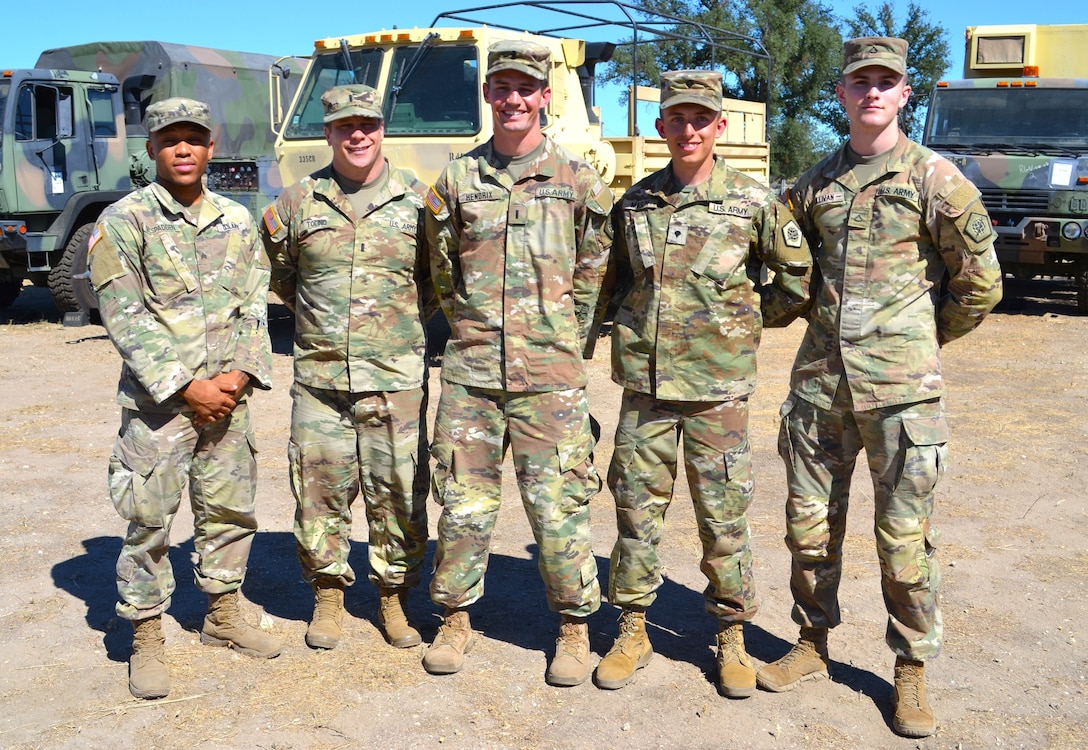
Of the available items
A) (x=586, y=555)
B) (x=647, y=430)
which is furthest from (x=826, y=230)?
(x=586, y=555)

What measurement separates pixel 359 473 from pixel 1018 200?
9.48 metres

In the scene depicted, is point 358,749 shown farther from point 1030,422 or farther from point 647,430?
point 1030,422

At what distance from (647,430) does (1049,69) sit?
1076 cm

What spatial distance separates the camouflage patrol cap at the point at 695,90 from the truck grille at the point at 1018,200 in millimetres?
8815

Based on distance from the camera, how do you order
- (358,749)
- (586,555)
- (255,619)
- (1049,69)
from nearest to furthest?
(358,749) → (586,555) → (255,619) → (1049,69)

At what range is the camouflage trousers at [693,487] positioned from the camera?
139 inches

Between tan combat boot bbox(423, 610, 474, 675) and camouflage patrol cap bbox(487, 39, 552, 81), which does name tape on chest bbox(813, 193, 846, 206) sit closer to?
camouflage patrol cap bbox(487, 39, 552, 81)

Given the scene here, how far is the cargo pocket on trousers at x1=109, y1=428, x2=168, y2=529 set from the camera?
3.54 m

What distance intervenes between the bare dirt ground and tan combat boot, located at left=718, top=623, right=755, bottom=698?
5 cm

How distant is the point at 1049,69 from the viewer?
1227 cm

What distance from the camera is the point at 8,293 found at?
12.8 m

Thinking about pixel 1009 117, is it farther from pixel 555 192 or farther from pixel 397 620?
pixel 397 620

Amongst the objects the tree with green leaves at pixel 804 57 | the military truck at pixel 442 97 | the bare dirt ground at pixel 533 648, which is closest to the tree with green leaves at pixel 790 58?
the tree with green leaves at pixel 804 57

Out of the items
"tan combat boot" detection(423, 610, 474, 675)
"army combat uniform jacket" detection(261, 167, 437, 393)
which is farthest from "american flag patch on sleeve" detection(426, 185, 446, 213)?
"tan combat boot" detection(423, 610, 474, 675)
